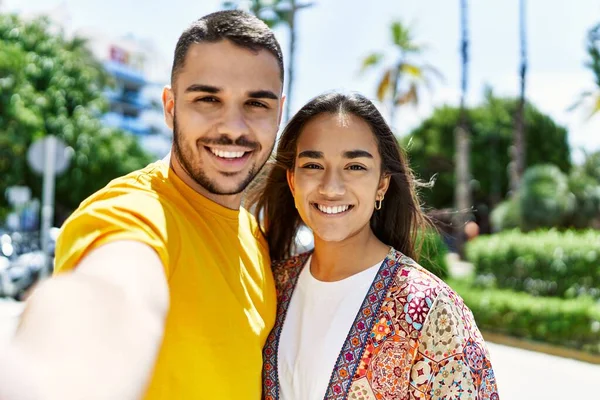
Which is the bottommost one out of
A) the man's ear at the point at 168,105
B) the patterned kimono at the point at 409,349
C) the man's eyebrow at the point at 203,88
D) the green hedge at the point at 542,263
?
the green hedge at the point at 542,263

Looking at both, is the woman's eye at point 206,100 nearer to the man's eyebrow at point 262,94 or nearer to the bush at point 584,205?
the man's eyebrow at point 262,94

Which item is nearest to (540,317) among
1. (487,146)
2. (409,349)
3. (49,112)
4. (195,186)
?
(409,349)

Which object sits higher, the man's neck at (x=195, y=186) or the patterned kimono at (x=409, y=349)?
the man's neck at (x=195, y=186)

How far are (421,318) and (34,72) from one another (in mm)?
23738

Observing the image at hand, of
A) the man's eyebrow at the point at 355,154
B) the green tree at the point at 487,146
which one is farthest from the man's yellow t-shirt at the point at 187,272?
the green tree at the point at 487,146

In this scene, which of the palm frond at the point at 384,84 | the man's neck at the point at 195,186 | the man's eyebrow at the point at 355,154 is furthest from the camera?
the palm frond at the point at 384,84

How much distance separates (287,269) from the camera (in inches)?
96.3

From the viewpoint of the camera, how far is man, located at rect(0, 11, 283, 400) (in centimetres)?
96

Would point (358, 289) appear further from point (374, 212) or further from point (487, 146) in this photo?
point (487, 146)

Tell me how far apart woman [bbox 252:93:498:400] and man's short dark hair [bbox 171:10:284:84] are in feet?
1.70

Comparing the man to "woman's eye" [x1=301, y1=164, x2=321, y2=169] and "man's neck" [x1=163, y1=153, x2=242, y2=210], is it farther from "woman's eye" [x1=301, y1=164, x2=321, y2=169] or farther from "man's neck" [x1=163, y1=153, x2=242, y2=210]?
"woman's eye" [x1=301, y1=164, x2=321, y2=169]

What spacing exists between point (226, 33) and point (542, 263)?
9.86 metres

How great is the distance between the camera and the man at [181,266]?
96 centimetres

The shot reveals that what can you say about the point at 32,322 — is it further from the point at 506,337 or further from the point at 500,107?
the point at 500,107
